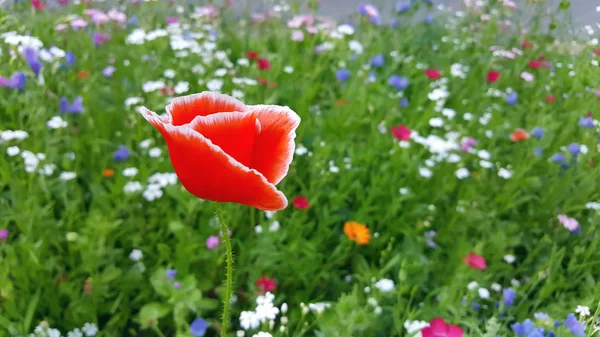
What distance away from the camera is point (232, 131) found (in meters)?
0.66

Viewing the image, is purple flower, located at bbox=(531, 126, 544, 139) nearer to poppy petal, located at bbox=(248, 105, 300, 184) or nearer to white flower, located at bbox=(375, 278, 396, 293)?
white flower, located at bbox=(375, 278, 396, 293)

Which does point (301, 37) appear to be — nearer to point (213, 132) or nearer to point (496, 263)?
point (496, 263)

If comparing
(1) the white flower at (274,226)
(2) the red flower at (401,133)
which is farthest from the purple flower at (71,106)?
(2) the red flower at (401,133)

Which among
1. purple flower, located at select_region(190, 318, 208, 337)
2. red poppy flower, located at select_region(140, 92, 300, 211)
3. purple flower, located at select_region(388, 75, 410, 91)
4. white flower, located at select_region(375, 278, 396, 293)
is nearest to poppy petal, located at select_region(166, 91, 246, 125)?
red poppy flower, located at select_region(140, 92, 300, 211)

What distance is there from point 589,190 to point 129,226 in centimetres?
177

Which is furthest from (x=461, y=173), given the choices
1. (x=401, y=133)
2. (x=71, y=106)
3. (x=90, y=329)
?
(x=71, y=106)

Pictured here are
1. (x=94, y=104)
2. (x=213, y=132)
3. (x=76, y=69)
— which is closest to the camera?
(x=213, y=132)

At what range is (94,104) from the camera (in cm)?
233

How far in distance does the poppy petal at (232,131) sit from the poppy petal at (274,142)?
32 millimetres

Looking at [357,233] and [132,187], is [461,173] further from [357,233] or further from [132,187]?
[132,187]

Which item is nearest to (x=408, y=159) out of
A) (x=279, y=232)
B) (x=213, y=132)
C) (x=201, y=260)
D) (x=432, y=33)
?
(x=279, y=232)

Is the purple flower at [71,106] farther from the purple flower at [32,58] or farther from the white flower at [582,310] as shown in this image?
the white flower at [582,310]

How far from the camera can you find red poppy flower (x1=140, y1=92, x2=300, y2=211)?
0.63 meters

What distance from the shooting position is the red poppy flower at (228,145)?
629 mm
